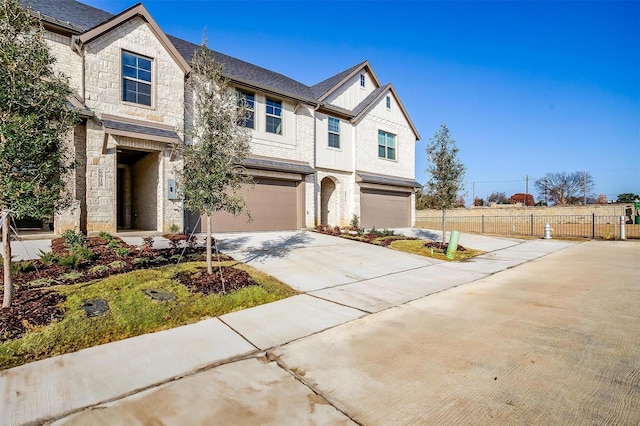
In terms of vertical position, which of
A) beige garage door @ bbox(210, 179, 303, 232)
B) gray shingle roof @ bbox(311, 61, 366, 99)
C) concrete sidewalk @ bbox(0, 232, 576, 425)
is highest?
gray shingle roof @ bbox(311, 61, 366, 99)

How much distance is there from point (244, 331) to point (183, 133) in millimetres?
5410

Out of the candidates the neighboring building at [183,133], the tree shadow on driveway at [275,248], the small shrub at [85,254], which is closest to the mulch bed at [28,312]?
the neighboring building at [183,133]

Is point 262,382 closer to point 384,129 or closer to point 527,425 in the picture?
point 527,425

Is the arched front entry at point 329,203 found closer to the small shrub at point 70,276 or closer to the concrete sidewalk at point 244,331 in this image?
the concrete sidewalk at point 244,331

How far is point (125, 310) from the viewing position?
16.3 feet

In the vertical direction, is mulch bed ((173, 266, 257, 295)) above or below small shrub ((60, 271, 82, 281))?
below

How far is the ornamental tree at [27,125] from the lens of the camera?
4418 mm

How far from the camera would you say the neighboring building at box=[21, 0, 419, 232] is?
10.7 meters

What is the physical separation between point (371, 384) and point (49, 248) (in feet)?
31.7

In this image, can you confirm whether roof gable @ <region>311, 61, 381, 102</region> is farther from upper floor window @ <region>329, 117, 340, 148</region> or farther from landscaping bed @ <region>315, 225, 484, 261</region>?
landscaping bed @ <region>315, 225, 484, 261</region>

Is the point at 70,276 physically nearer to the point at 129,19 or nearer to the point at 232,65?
the point at 129,19

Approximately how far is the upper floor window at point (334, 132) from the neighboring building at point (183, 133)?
2.3 inches

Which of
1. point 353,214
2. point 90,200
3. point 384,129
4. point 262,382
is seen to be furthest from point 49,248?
point 384,129

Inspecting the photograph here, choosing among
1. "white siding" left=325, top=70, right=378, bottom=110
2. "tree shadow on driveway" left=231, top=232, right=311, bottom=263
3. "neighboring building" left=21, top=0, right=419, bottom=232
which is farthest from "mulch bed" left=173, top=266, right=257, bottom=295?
"white siding" left=325, top=70, right=378, bottom=110
